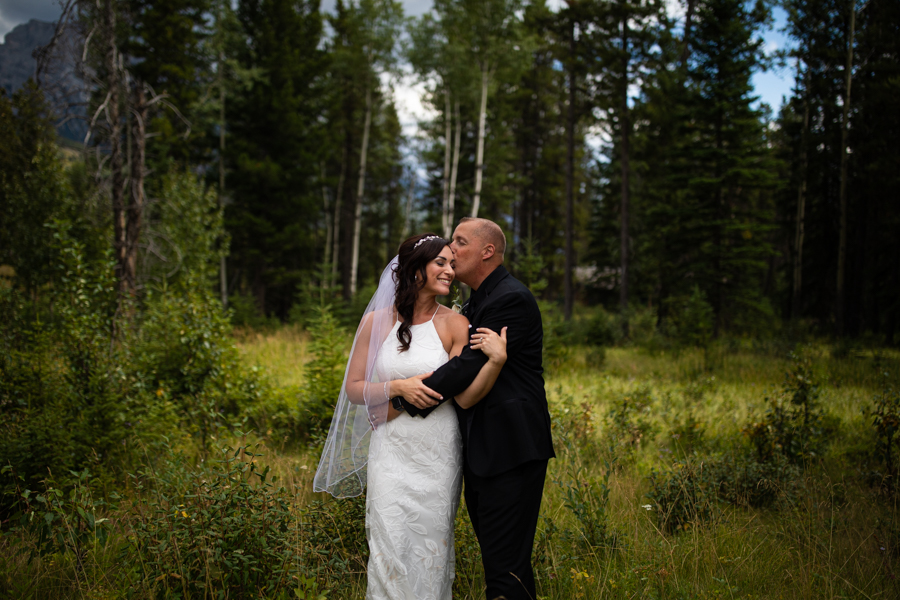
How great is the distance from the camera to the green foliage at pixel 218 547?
8.83ft

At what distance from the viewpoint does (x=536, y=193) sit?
31.7 m

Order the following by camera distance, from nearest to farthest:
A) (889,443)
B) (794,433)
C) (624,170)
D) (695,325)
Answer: (889,443) < (794,433) < (695,325) < (624,170)

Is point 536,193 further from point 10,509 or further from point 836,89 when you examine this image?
point 10,509

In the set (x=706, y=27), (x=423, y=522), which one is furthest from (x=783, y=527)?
(x=706, y=27)

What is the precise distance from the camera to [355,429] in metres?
3.06

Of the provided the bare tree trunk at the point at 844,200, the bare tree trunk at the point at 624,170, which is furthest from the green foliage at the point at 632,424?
the bare tree trunk at the point at 844,200

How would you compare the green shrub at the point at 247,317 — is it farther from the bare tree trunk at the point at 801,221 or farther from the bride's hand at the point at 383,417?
the bare tree trunk at the point at 801,221

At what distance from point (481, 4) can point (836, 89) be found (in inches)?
526

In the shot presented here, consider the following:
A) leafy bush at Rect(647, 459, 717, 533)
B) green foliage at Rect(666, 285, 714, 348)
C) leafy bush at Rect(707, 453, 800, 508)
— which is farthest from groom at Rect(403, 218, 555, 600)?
green foliage at Rect(666, 285, 714, 348)

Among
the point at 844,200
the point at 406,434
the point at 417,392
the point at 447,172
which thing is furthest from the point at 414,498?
the point at 447,172

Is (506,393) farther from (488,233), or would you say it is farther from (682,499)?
(682,499)

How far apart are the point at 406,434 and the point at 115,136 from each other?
24.5 feet

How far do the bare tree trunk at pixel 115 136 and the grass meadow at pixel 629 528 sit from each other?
12.7 ft

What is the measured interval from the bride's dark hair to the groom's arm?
384 mm
